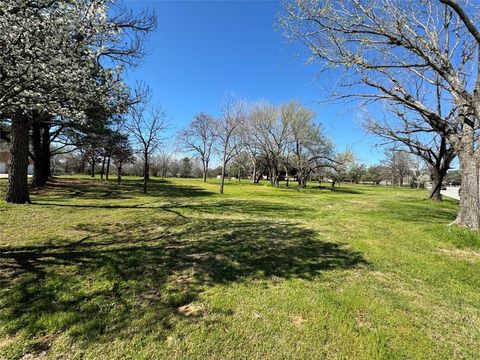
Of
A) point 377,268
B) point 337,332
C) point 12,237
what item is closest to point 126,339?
point 337,332

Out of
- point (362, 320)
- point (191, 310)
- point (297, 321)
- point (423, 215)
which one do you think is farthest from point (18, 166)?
point (423, 215)

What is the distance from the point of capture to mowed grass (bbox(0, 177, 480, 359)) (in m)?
2.46

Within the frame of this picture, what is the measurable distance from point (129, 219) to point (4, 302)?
14.7 ft

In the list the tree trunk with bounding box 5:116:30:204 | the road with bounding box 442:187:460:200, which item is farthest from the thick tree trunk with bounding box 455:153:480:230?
the road with bounding box 442:187:460:200

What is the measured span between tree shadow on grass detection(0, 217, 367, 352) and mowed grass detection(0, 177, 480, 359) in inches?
0.7

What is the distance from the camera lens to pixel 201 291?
3.42 m

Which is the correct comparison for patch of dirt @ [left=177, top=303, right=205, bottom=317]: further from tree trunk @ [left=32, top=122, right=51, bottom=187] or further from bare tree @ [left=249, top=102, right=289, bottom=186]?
bare tree @ [left=249, top=102, right=289, bottom=186]

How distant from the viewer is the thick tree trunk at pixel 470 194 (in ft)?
22.3

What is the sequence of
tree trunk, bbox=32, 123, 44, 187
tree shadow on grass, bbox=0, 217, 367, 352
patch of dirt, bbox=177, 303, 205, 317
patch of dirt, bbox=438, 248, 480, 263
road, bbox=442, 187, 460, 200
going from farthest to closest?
road, bbox=442, 187, 460, 200 → tree trunk, bbox=32, 123, 44, 187 → patch of dirt, bbox=438, 248, 480, 263 → patch of dirt, bbox=177, 303, 205, 317 → tree shadow on grass, bbox=0, 217, 367, 352

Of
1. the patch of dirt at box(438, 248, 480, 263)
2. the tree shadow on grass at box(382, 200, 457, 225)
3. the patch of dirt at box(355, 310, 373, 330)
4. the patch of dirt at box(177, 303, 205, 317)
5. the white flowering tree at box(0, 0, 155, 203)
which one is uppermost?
the white flowering tree at box(0, 0, 155, 203)

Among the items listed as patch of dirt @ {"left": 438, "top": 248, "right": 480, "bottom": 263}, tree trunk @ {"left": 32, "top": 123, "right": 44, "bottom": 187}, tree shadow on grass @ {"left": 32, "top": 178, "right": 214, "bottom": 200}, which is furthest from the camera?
tree trunk @ {"left": 32, "top": 123, "right": 44, "bottom": 187}

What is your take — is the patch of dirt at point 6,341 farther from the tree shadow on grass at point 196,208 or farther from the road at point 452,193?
the road at point 452,193

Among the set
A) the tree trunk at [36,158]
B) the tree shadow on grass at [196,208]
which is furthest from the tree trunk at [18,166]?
the tree trunk at [36,158]

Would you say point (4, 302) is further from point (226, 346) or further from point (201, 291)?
point (226, 346)
